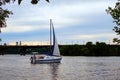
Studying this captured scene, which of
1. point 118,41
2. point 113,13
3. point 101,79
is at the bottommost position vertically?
point 101,79

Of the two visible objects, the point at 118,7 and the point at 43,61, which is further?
the point at 43,61

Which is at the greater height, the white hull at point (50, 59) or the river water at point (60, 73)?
the white hull at point (50, 59)

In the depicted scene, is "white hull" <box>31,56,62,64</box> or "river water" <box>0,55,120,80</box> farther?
"white hull" <box>31,56,62,64</box>

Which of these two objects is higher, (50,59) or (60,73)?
(50,59)

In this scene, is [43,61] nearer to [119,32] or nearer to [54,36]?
[54,36]

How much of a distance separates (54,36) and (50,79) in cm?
7603

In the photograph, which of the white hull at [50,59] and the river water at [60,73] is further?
the white hull at [50,59]

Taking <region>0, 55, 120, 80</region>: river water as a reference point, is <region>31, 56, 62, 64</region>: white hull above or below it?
above

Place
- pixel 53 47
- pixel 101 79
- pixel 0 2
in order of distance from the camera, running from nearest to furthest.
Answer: pixel 0 2 < pixel 101 79 < pixel 53 47

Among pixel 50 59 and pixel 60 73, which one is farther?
pixel 50 59

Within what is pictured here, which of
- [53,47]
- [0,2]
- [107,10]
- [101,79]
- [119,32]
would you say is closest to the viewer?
[0,2]

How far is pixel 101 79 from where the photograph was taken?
204 ft

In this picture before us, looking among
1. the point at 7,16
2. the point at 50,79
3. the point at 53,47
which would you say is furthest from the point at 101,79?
the point at 53,47

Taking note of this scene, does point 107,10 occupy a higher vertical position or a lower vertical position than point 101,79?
higher
